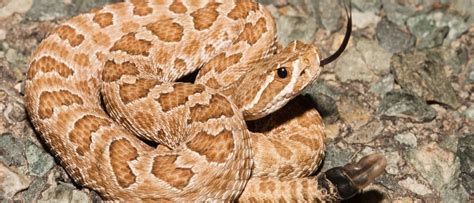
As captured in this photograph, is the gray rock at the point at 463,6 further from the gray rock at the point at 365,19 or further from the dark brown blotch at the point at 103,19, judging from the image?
the dark brown blotch at the point at 103,19

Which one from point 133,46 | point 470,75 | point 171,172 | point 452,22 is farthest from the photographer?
point 452,22

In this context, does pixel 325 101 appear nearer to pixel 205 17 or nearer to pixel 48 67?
pixel 205 17

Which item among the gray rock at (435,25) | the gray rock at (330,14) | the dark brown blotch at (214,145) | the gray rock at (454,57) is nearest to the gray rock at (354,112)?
the gray rock at (330,14)

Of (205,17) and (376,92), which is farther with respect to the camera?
(376,92)

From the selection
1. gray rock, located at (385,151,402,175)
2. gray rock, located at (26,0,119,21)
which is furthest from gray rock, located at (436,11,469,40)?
gray rock, located at (26,0,119,21)

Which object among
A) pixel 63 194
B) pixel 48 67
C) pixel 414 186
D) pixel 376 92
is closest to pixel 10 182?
pixel 63 194

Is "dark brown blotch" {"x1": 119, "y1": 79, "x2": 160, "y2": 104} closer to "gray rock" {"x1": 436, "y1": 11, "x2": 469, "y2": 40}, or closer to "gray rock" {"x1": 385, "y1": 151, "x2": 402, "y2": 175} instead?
"gray rock" {"x1": 385, "y1": 151, "x2": 402, "y2": 175}
